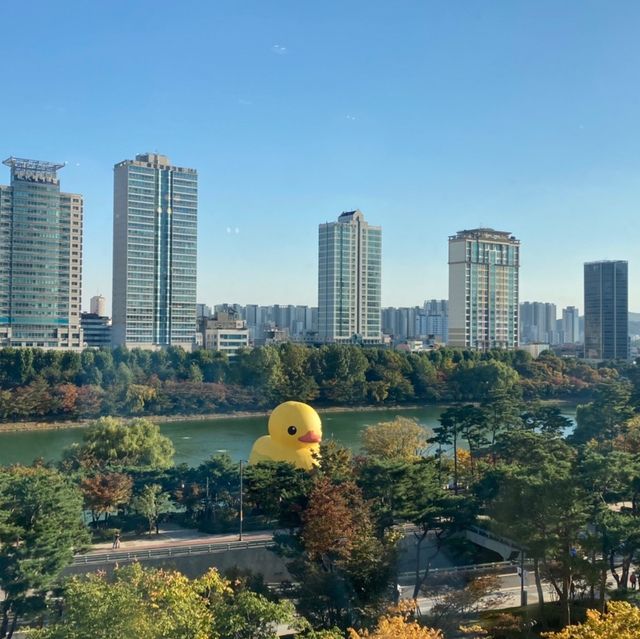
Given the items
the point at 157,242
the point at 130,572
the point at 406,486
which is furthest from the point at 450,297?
the point at 130,572

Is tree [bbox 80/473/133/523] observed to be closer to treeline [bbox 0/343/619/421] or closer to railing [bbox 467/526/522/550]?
railing [bbox 467/526/522/550]

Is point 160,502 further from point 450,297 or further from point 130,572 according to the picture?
point 450,297

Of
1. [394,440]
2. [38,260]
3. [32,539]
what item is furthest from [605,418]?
[38,260]

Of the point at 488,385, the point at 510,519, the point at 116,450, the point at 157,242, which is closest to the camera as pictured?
the point at 510,519

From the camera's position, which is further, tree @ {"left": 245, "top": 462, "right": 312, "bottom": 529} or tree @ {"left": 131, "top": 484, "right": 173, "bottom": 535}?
tree @ {"left": 131, "top": 484, "right": 173, "bottom": 535}

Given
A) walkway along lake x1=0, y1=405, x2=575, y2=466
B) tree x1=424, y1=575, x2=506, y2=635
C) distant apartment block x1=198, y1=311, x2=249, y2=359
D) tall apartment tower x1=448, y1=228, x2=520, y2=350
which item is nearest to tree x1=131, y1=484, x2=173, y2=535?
tree x1=424, y1=575, x2=506, y2=635

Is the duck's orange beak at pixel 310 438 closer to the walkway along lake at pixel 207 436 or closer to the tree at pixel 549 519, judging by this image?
the tree at pixel 549 519
